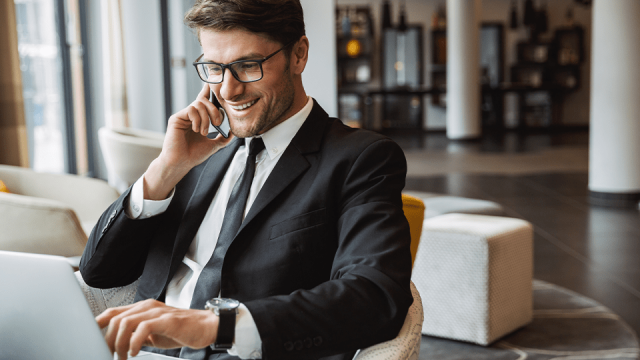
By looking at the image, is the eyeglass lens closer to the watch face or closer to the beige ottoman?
the watch face

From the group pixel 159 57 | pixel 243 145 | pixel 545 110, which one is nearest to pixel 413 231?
pixel 243 145

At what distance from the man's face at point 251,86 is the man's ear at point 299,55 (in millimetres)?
28

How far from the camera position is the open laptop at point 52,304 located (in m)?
0.83

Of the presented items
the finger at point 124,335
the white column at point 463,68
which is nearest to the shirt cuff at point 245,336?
the finger at point 124,335

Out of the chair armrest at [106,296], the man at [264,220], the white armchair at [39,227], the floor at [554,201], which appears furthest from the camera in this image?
the floor at [554,201]

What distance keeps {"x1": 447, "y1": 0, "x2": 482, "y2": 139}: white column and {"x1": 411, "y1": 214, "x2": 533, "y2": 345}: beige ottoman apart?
10.4m

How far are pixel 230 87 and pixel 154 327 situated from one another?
563 millimetres

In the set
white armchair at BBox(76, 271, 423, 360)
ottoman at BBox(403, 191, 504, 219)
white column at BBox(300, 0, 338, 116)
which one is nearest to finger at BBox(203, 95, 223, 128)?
white armchair at BBox(76, 271, 423, 360)

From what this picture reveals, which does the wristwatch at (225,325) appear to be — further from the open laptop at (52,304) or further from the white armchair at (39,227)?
the white armchair at (39,227)

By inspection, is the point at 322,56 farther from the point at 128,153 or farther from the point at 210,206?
the point at 210,206

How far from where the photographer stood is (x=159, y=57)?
6.73 m

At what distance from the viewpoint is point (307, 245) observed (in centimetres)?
126

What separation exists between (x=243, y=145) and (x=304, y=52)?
27 centimetres

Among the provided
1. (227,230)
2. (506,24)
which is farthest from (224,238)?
(506,24)
